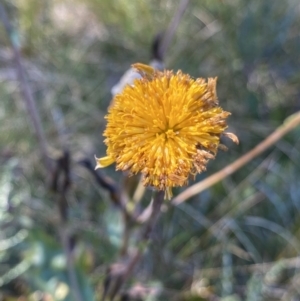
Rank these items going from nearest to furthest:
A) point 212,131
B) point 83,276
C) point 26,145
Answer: point 212,131 → point 83,276 → point 26,145

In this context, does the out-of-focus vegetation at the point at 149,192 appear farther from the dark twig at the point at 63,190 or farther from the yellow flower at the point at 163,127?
the yellow flower at the point at 163,127

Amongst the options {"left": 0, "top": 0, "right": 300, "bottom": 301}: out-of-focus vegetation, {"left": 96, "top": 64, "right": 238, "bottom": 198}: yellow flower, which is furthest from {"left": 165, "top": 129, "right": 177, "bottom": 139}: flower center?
{"left": 0, "top": 0, "right": 300, "bottom": 301}: out-of-focus vegetation

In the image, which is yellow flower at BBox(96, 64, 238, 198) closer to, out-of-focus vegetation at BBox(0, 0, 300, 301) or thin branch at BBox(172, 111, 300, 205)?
thin branch at BBox(172, 111, 300, 205)

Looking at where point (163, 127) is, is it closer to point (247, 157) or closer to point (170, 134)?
point (170, 134)

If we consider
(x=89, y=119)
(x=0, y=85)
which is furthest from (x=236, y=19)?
(x=0, y=85)

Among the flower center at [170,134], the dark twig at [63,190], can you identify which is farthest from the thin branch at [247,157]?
the flower center at [170,134]

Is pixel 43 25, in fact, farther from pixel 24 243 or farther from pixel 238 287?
pixel 238 287
